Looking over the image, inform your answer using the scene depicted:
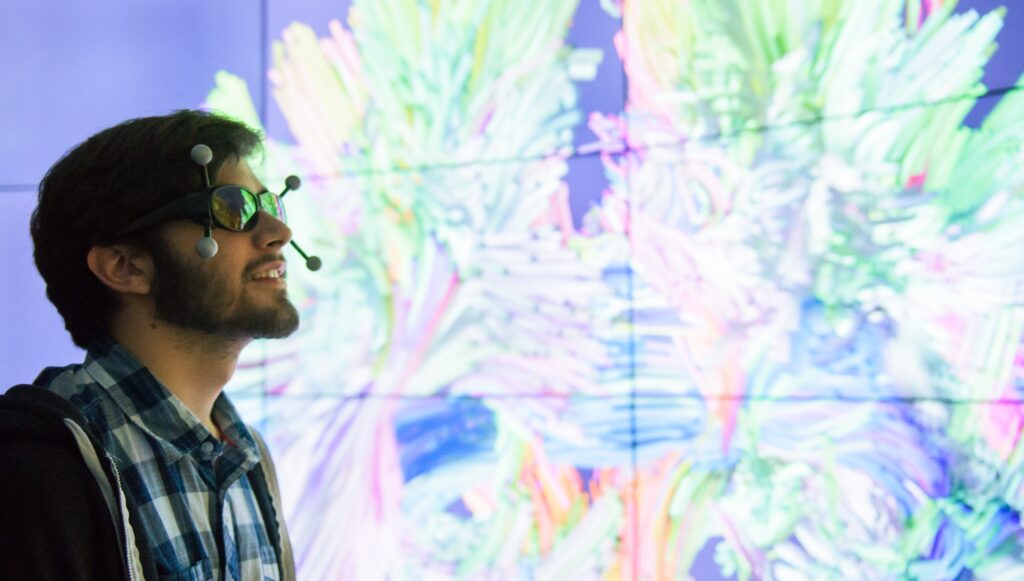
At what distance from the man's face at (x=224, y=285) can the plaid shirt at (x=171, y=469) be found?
91mm

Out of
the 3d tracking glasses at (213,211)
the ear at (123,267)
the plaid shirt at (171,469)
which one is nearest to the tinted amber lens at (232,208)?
the 3d tracking glasses at (213,211)

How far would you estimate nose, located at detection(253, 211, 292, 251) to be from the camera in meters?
1.32

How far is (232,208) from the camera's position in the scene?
1291mm

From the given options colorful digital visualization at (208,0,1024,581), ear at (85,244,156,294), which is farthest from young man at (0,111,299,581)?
colorful digital visualization at (208,0,1024,581)

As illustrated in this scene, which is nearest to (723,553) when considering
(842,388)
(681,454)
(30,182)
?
(681,454)

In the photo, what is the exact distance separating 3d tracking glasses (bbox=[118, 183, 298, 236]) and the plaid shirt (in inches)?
6.7

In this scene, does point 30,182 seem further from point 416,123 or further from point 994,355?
point 994,355

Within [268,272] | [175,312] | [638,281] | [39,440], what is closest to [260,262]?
[268,272]

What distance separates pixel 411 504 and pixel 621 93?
116cm

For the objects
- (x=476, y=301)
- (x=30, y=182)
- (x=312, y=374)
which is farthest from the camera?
(x=30, y=182)

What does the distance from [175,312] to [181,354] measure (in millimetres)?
56

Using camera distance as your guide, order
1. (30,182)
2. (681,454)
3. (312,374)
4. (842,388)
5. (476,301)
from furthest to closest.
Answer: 1. (30,182)
2. (312,374)
3. (476,301)
4. (681,454)
5. (842,388)

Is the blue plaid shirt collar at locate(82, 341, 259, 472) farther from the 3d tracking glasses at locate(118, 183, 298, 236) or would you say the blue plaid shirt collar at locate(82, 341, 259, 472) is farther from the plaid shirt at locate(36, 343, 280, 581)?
the 3d tracking glasses at locate(118, 183, 298, 236)

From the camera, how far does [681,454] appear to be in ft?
7.50
